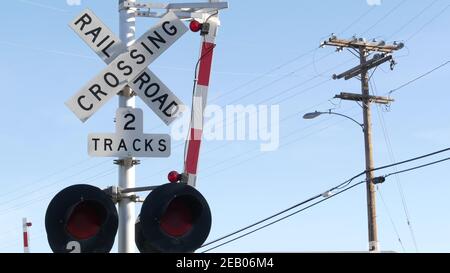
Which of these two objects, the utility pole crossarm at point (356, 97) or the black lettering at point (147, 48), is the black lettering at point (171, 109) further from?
the utility pole crossarm at point (356, 97)

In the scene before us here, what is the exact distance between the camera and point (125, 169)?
5.86 metres

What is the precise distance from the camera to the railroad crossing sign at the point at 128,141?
5.67m

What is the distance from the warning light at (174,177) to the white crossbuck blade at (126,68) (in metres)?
0.49

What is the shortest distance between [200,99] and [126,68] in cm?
59

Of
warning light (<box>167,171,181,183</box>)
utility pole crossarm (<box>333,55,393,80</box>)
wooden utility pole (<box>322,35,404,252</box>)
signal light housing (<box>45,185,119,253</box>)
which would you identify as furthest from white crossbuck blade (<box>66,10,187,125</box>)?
utility pole crossarm (<box>333,55,393,80</box>)

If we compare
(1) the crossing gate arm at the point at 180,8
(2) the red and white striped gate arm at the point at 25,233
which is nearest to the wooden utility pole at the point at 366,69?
(2) the red and white striped gate arm at the point at 25,233

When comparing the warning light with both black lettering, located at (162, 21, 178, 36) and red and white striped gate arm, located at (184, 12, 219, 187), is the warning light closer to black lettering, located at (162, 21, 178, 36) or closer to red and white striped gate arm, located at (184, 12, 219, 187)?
red and white striped gate arm, located at (184, 12, 219, 187)

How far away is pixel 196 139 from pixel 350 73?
71.7ft

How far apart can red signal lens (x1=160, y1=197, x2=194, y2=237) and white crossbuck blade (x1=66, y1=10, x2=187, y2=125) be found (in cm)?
101

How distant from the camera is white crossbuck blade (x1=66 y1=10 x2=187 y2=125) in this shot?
18.4 feet

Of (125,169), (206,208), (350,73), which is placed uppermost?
(350,73)
